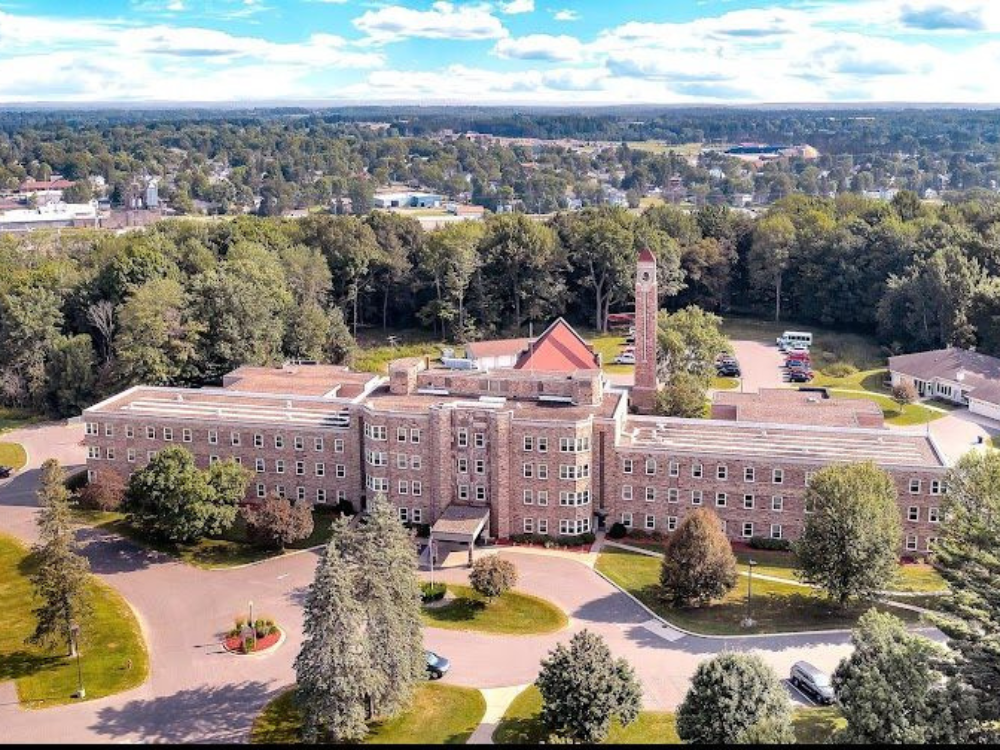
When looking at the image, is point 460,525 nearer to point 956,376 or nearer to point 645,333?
point 645,333

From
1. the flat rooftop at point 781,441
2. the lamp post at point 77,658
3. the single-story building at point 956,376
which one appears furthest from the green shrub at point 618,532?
the single-story building at point 956,376

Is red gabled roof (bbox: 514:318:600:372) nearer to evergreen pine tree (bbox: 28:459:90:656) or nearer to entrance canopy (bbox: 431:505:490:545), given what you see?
entrance canopy (bbox: 431:505:490:545)

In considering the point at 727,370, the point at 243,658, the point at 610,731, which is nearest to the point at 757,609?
the point at 610,731

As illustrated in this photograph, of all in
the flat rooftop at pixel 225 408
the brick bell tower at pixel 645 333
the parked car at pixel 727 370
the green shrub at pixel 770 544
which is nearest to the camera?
the green shrub at pixel 770 544

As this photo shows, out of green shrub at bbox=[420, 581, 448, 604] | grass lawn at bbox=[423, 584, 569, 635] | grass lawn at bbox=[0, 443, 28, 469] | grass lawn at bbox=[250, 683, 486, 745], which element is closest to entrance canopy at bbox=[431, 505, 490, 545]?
green shrub at bbox=[420, 581, 448, 604]

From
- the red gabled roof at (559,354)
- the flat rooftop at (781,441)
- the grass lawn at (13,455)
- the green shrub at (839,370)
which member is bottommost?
the grass lawn at (13,455)

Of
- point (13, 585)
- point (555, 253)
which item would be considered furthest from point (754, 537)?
point (555, 253)

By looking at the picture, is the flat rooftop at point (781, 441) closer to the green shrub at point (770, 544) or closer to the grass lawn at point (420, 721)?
the green shrub at point (770, 544)
